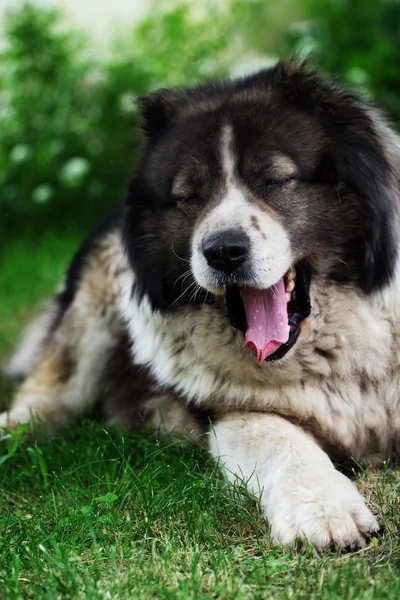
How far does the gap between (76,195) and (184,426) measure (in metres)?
4.24

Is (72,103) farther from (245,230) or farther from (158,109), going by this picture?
(245,230)

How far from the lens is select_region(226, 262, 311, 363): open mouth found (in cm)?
292

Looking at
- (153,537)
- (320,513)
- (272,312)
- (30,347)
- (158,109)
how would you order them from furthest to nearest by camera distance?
(30,347) → (158,109) → (272,312) → (153,537) → (320,513)

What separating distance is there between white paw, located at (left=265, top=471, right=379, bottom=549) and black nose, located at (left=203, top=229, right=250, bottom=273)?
0.72 meters

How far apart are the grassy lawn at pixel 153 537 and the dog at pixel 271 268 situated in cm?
17

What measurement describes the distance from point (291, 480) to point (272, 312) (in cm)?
61

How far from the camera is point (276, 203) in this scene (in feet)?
9.67

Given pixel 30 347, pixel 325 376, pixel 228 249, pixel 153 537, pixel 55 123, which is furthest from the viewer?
pixel 55 123

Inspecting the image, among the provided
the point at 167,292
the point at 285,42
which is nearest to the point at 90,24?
the point at 285,42

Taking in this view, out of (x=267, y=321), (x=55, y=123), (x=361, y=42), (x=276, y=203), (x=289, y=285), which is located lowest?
(x=267, y=321)

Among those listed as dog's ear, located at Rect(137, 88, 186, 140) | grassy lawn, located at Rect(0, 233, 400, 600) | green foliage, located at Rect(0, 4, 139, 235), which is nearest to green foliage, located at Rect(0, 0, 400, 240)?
green foliage, located at Rect(0, 4, 139, 235)

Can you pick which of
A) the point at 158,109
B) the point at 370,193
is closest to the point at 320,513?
the point at 370,193

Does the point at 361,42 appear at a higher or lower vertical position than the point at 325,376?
higher

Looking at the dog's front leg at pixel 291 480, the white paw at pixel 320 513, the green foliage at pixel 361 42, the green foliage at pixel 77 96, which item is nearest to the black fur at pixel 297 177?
the dog's front leg at pixel 291 480
